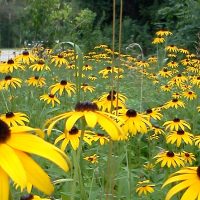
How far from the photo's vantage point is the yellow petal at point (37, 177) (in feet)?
2.54

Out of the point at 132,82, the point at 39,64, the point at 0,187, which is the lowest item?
the point at 132,82

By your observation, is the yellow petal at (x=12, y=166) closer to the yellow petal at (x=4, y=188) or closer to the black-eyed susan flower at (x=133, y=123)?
the yellow petal at (x=4, y=188)

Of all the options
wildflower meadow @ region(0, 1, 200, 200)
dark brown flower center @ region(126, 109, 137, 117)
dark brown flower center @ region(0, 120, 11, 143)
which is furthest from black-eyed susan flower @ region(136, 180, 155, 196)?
dark brown flower center @ region(0, 120, 11, 143)

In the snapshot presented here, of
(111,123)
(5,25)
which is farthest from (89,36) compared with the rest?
(111,123)

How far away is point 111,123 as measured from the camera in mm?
1073

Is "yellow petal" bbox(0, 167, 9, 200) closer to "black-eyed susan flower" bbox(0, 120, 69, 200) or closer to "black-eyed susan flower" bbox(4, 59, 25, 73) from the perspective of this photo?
"black-eyed susan flower" bbox(0, 120, 69, 200)

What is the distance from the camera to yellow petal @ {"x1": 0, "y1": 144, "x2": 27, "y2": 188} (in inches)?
29.8

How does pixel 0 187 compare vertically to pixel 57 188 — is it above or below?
above

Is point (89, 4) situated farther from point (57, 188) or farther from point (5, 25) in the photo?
point (57, 188)

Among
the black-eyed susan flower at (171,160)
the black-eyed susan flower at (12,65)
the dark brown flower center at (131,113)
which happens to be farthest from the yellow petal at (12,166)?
the black-eyed susan flower at (12,65)

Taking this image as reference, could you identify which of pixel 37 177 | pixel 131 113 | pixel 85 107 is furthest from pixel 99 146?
pixel 37 177

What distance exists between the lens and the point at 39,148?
33.8 inches

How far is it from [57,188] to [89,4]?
1461 centimetres

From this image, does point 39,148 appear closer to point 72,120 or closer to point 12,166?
point 12,166
